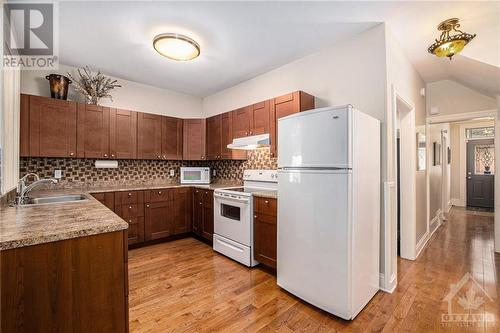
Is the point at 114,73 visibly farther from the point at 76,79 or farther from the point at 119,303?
the point at 119,303

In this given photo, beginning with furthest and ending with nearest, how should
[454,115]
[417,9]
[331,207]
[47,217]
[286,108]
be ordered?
[454,115]
[286,108]
[417,9]
[331,207]
[47,217]

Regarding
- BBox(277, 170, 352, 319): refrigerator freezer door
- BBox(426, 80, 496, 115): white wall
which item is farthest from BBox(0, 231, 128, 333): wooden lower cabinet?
BBox(426, 80, 496, 115): white wall

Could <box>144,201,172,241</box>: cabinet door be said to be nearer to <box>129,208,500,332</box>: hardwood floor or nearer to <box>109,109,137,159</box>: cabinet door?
<box>129,208,500,332</box>: hardwood floor

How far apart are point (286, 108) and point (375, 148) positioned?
116cm

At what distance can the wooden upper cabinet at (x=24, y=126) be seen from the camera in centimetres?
277

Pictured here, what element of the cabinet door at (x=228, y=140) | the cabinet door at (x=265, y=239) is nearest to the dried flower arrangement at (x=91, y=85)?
the cabinet door at (x=228, y=140)

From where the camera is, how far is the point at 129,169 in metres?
3.91

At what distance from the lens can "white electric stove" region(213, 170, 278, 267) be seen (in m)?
2.80

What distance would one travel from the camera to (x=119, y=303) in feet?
4.09

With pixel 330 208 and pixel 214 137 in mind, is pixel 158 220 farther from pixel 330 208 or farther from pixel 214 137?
pixel 330 208

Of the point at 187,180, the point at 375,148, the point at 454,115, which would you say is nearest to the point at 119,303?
the point at 375,148

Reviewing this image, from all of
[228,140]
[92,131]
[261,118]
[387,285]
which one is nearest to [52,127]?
[92,131]

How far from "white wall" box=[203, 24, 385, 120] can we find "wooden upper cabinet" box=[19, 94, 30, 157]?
3.08 meters

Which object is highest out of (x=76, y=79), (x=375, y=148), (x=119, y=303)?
(x=76, y=79)
